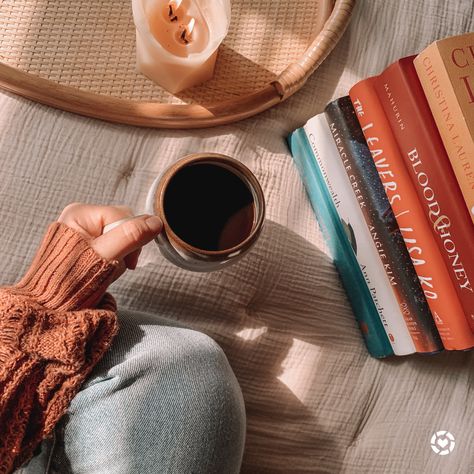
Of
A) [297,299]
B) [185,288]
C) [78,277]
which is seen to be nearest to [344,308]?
[297,299]

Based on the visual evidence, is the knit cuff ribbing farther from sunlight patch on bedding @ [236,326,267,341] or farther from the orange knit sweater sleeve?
sunlight patch on bedding @ [236,326,267,341]

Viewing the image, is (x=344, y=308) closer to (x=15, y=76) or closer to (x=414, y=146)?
(x=414, y=146)

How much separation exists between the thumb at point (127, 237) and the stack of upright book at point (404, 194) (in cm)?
28

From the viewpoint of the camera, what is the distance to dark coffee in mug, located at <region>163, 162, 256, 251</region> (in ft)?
1.97

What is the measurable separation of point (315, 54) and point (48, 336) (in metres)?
0.50

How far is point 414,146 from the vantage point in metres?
0.68

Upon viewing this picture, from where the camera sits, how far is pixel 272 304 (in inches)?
30.2

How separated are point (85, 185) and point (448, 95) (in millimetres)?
436

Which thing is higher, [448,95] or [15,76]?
[448,95]

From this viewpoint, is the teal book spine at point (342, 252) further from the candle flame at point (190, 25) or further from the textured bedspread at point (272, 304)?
the candle flame at point (190, 25)

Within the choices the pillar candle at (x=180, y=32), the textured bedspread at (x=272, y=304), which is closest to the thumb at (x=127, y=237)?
the textured bedspread at (x=272, y=304)

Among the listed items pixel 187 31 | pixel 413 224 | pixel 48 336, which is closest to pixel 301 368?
pixel 413 224

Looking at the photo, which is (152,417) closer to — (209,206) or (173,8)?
(209,206)

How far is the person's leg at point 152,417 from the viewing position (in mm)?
597
